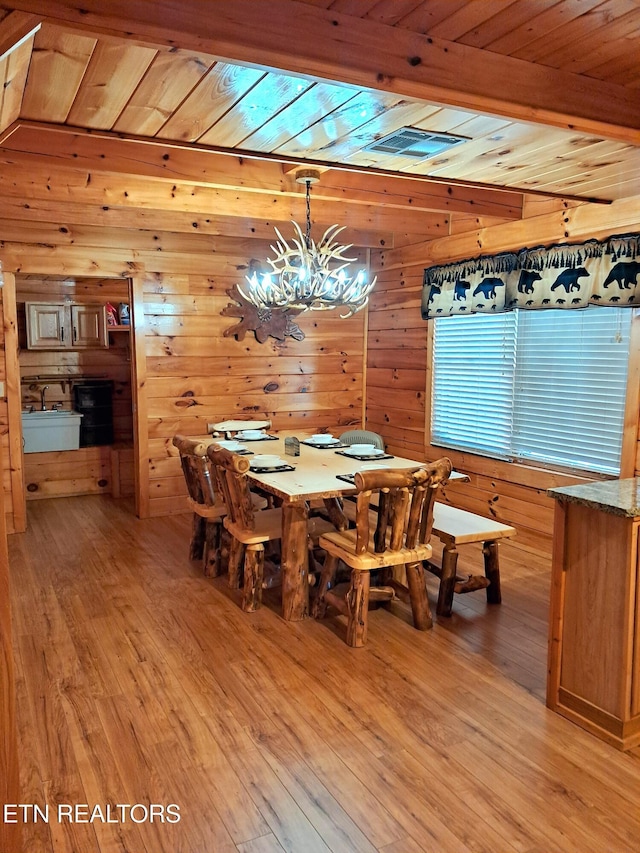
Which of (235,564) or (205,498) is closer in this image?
(235,564)

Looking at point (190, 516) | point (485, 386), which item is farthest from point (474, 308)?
point (190, 516)

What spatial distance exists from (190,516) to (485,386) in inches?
110

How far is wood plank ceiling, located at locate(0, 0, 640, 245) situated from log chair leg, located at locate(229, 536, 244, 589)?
217 cm

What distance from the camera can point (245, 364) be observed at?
587 centimetres

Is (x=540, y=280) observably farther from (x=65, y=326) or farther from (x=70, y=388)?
(x=70, y=388)

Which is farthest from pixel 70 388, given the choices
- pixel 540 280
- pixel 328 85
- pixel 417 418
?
pixel 328 85

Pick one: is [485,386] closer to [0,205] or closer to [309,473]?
[309,473]

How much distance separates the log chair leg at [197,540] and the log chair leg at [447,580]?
5.85 feet

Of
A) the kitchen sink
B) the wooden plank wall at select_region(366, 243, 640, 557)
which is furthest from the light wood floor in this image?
the kitchen sink

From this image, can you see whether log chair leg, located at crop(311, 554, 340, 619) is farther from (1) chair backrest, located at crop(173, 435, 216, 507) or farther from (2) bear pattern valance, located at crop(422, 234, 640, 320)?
(2) bear pattern valance, located at crop(422, 234, 640, 320)

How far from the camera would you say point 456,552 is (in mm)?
3539

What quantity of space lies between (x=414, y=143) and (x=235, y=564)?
256 centimetres

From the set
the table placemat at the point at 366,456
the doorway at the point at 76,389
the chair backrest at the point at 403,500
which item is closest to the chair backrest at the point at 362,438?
the table placemat at the point at 366,456

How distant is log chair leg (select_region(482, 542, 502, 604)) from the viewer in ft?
12.1
